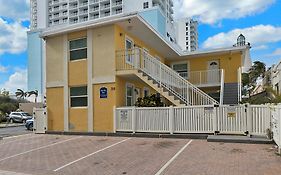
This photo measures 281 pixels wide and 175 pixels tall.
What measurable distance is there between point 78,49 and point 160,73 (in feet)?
17.2

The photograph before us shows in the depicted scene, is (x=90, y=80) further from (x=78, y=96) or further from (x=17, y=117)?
(x=17, y=117)

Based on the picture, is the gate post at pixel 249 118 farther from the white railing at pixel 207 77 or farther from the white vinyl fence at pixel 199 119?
the white railing at pixel 207 77

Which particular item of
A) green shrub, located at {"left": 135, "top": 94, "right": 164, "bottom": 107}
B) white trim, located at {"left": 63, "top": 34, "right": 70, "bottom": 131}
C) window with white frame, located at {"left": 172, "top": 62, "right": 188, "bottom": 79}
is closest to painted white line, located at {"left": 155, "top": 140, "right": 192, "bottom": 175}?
green shrub, located at {"left": 135, "top": 94, "right": 164, "bottom": 107}

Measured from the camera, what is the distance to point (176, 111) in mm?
13406

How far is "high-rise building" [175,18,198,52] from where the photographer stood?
400ft

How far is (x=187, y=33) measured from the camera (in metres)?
122

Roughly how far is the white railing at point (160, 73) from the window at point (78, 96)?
2654 millimetres

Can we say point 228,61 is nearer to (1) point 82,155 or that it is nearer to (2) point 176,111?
(2) point 176,111

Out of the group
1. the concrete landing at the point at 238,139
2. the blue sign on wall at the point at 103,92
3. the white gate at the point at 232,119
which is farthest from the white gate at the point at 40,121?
the white gate at the point at 232,119

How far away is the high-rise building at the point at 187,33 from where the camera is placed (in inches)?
4798

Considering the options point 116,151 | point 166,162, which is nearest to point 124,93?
point 116,151

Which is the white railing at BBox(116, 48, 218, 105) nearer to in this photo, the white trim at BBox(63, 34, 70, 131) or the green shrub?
the green shrub

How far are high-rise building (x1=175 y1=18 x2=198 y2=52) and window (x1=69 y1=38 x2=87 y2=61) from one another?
106m

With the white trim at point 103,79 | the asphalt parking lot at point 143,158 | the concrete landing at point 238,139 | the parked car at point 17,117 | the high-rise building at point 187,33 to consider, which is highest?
the high-rise building at point 187,33
